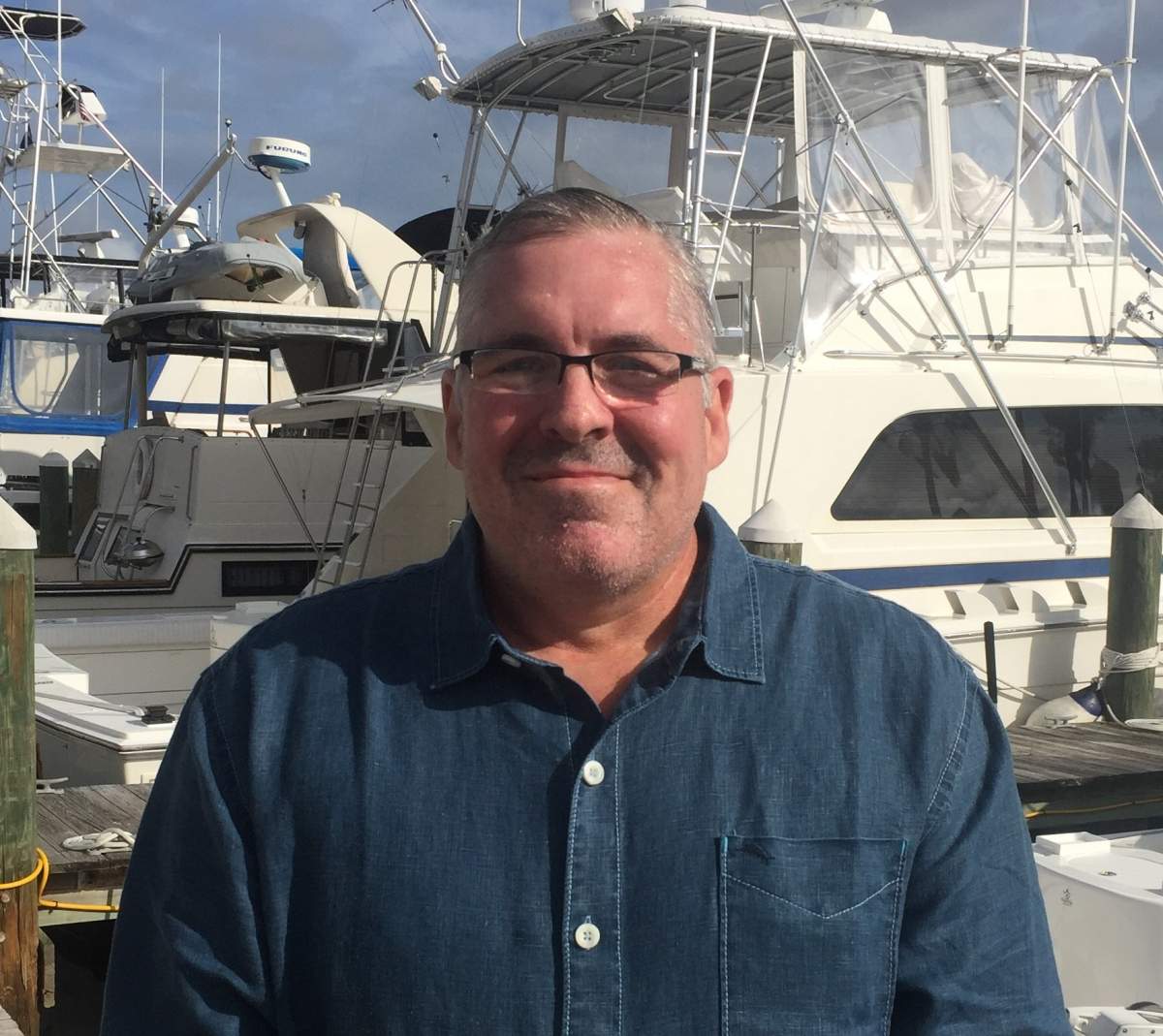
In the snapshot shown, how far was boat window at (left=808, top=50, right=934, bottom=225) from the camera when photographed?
8141 millimetres

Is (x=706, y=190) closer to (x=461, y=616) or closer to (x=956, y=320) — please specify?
(x=956, y=320)

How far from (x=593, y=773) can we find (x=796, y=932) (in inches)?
11.1

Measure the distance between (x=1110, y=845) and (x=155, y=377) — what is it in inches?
592

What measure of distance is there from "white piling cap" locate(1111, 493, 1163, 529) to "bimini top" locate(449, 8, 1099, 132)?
304cm

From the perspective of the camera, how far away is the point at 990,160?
865cm

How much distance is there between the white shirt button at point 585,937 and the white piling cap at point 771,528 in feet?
15.4

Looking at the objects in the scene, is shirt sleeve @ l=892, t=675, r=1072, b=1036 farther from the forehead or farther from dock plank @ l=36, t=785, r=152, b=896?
dock plank @ l=36, t=785, r=152, b=896

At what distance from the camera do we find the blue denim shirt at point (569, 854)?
1.53 metres

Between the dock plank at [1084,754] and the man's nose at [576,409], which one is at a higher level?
the man's nose at [576,409]

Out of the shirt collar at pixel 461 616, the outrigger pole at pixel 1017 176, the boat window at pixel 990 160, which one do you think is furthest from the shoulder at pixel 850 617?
the boat window at pixel 990 160

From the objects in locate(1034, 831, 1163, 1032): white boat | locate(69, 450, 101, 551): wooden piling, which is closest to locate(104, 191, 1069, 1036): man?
locate(1034, 831, 1163, 1032): white boat

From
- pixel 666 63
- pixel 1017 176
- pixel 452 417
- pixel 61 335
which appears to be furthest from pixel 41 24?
pixel 452 417

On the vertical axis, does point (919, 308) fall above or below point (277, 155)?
below

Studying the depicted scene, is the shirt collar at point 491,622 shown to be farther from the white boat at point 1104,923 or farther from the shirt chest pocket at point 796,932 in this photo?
the white boat at point 1104,923
